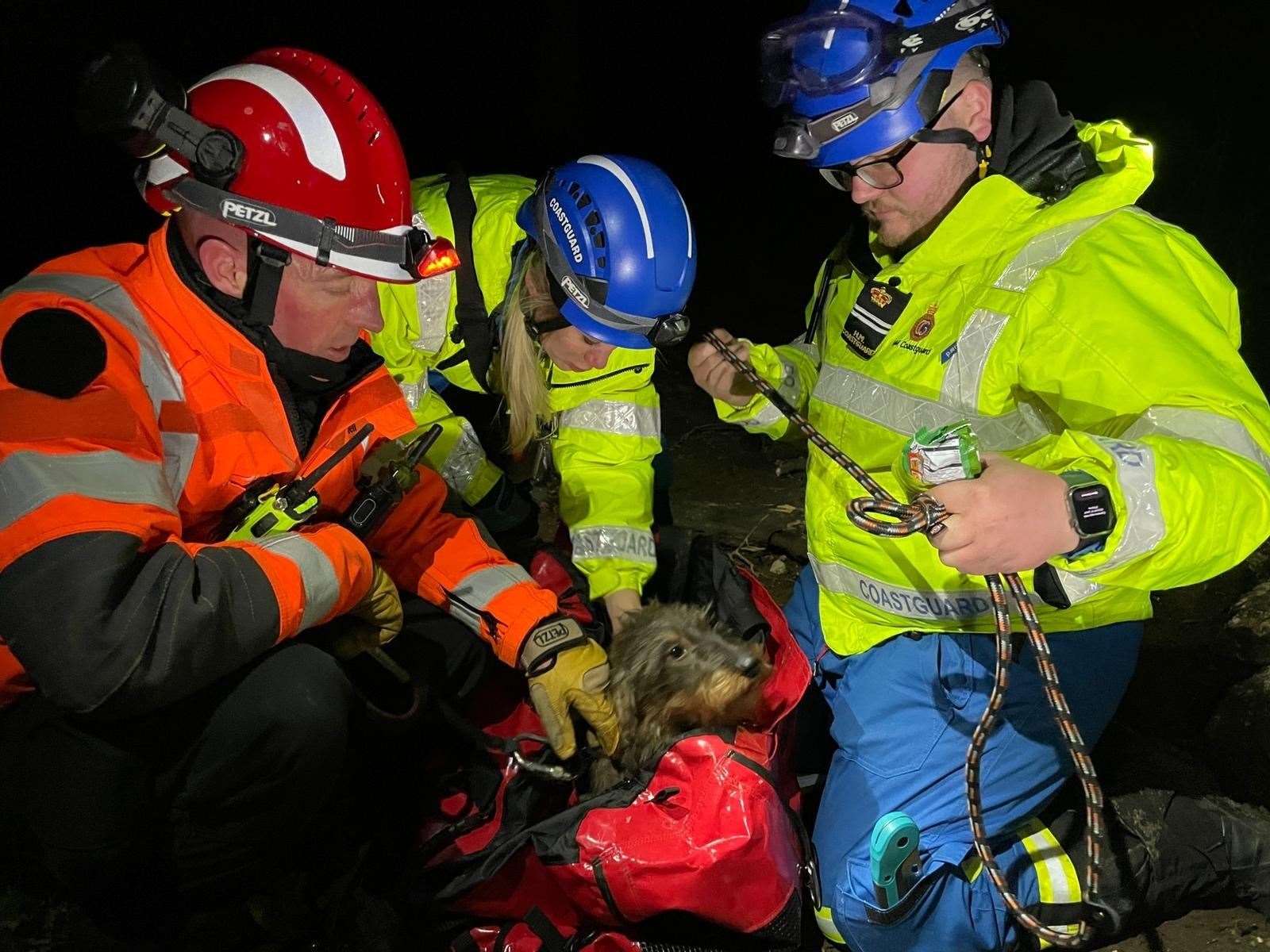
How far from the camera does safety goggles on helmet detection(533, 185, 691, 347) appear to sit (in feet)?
10.4

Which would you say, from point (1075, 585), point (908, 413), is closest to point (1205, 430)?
point (1075, 585)

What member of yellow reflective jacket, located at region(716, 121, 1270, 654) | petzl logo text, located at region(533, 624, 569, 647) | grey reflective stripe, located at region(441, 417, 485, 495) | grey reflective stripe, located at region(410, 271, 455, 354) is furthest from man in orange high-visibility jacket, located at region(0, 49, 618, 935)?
yellow reflective jacket, located at region(716, 121, 1270, 654)

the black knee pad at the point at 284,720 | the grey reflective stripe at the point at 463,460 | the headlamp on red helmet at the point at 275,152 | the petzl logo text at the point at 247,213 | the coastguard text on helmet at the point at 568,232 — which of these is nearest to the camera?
the headlamp on red helmet at the point at 275,152

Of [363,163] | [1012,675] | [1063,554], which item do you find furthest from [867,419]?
[363,163]

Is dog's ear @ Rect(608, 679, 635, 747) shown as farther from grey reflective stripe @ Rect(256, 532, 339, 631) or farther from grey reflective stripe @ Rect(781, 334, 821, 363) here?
grey reflective stripe @ Rect(781, 334, 821, 363)

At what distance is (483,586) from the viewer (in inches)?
121

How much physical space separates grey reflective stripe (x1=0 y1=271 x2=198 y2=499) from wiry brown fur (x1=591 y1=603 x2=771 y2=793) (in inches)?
59.0

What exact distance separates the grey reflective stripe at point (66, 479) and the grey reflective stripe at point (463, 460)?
1.67 m

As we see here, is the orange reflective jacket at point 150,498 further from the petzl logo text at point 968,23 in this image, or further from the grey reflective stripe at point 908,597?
the petzl logo text at point 968,23

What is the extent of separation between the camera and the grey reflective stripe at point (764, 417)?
3.44m

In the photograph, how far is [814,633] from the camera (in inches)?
139

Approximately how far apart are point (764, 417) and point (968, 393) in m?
0.93

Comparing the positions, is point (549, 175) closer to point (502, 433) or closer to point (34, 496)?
point (502, 433)

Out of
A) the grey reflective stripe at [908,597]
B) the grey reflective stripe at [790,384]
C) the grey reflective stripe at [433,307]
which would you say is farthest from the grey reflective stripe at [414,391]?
the grey reflective stripe at [908,597]
